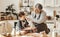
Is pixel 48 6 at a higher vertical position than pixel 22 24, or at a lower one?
higher

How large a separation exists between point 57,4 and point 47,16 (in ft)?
1.06

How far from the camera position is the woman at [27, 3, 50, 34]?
320cm

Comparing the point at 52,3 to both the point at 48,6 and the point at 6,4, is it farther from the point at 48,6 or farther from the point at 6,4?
the point at 6,4

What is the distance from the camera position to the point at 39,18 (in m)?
3.22

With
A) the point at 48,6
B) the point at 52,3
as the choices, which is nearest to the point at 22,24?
the point at 48,6

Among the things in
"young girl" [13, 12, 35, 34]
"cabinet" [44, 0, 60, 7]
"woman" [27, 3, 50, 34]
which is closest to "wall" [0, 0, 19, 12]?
"young girl" [13, 12, 35, 34]

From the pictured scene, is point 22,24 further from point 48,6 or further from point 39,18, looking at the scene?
point 48,6

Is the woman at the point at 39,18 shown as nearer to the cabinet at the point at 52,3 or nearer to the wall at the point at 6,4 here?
the cabinet at the point at 52,3

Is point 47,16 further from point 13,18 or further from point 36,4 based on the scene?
point 13,18

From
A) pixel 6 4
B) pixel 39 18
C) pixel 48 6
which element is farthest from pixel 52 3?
Answer: pixel 6 4

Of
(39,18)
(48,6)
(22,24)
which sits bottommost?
(22,24)

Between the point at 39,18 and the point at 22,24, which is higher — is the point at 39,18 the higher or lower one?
the higher one

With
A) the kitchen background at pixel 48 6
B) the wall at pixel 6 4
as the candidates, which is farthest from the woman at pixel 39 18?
the wall at pixel 6 4

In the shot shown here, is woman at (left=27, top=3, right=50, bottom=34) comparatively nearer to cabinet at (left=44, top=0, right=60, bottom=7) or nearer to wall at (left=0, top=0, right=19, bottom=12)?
cabinet at (left=44, top=0, right=60, bottom=7)
